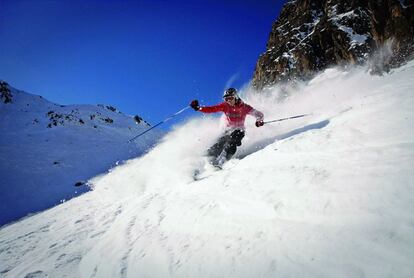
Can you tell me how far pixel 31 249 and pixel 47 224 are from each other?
5.36 feet

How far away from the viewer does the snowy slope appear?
2.74 m

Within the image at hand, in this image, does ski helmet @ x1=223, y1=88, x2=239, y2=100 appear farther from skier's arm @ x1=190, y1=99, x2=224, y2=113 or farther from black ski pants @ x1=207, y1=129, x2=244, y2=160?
black ski pants @ x1=207, y1=129, x2=244, y2=160

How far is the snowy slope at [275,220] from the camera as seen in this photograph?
2.74 metres

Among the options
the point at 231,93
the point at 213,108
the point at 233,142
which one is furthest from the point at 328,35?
the point at 233,142

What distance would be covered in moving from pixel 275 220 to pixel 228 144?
17.8 feet

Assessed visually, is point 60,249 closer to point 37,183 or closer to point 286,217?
point 286,217

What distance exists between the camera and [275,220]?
363 centimetres

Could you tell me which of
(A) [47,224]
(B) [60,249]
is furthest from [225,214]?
(A) [47,224]

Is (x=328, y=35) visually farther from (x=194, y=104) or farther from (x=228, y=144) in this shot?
(x=228, y=144)

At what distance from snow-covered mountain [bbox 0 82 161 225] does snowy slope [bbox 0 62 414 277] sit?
20.2ft

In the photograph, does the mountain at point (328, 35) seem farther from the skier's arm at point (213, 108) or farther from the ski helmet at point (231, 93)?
the skier's arm at point (213, 108)

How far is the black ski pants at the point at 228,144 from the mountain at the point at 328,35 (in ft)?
48.1

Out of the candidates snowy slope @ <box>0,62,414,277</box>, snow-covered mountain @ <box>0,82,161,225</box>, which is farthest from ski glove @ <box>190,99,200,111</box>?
snow-covered mountain @ <box>0,82,161,225</box>

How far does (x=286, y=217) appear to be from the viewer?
3604 millimetres
